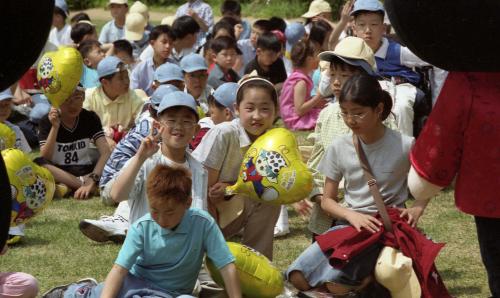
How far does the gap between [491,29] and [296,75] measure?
661cm

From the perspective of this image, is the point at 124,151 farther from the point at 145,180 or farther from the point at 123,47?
the point at 123,47

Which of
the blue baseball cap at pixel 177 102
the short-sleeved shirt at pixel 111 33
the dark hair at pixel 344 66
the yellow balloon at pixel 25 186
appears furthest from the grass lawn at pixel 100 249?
the short-sleeved shirt at pixel 111 33

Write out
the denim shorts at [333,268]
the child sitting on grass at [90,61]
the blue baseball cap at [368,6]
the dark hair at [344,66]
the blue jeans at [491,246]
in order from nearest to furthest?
the blue jeans at [491,246], the denim shorts at [333,268], the dark hair at [344,66], the blue baseball cap at [368,6], the child sitting on grass at [90,61]

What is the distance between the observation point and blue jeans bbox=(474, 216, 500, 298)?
4418 mm

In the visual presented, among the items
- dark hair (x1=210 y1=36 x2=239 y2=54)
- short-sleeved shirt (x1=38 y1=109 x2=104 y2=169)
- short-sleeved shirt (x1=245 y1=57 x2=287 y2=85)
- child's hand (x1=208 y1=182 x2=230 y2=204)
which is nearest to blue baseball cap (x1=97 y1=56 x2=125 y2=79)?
short-sleeved shirt (x1=38 y1=109 x2=104 y2=169)

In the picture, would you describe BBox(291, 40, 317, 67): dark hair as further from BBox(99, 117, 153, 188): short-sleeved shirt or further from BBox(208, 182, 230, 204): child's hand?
BBox(208, 182, 230, 204): child's hand

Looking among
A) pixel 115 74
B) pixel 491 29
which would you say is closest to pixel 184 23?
pixel 115 74

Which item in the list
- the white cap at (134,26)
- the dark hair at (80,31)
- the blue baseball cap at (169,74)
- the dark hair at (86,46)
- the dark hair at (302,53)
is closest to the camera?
the blue baseball cap at (169,74)

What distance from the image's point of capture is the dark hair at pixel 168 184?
4738 mm

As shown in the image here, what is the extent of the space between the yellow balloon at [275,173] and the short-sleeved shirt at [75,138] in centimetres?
295

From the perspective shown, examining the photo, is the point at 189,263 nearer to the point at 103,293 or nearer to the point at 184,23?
the point at 103,293

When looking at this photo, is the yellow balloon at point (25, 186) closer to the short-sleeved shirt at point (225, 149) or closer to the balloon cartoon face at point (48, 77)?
the short-sleeved shirt at point (225, 149)

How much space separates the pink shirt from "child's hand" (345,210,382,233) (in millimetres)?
5266

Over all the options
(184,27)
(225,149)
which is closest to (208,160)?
(225,149)
